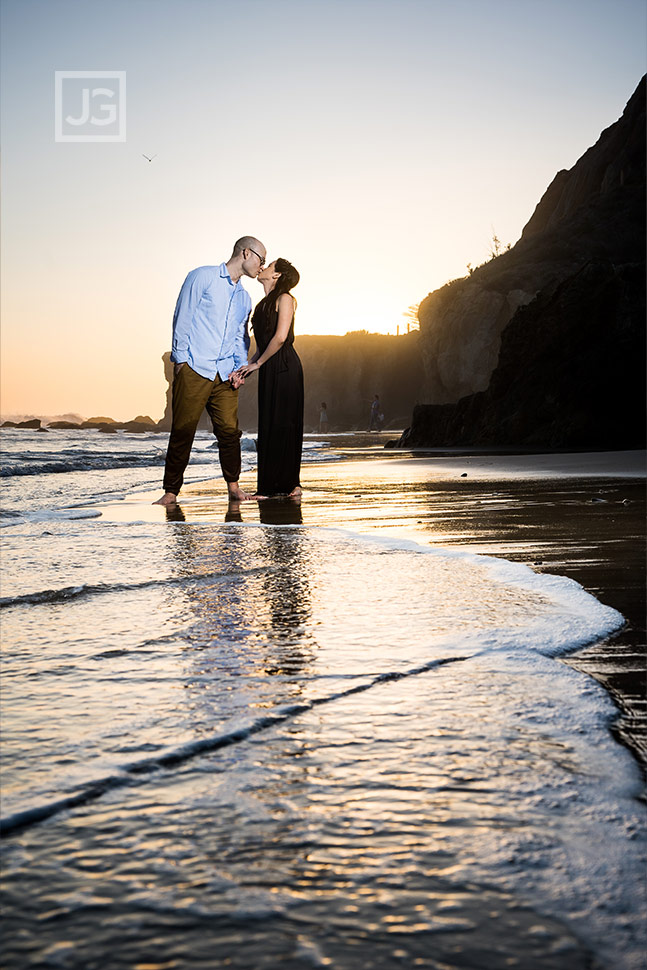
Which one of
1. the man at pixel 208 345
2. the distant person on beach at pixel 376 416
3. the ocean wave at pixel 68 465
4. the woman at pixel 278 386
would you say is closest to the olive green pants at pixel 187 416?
the man at pixel 208 345

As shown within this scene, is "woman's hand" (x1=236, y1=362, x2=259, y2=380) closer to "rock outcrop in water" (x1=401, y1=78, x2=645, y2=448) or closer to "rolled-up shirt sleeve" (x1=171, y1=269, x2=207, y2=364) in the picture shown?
"rolled-up shirt sleeve" (x1=171, y1=269, x2=207, y2=364)

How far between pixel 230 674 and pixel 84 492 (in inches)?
250

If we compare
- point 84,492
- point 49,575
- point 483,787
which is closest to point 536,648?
point 483,787

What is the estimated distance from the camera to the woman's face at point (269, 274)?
6.17 meters

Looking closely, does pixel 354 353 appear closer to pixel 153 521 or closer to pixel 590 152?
pixel 590 152

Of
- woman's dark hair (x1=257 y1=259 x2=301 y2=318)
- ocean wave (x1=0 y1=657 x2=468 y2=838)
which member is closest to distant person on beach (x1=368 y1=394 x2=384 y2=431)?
woman's dark hair (x1=257 y1=259 x2=301 y2=318)

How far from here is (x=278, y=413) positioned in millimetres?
6406

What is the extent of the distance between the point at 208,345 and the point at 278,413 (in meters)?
0.71

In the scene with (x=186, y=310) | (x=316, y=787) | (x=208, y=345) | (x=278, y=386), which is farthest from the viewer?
(x=278, y=386)

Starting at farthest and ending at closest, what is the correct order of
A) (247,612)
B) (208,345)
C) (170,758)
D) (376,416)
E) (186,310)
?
(376,416) < (208,345) < (186,310) < (247,612) < (170,758)

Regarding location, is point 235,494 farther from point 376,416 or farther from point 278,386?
point 376,416

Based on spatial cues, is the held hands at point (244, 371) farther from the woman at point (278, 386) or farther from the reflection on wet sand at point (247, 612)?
the reflection on wet sand at point (247, 612)

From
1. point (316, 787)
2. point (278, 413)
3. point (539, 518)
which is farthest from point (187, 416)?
point (316, 787)

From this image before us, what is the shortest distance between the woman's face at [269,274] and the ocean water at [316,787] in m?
4.13
